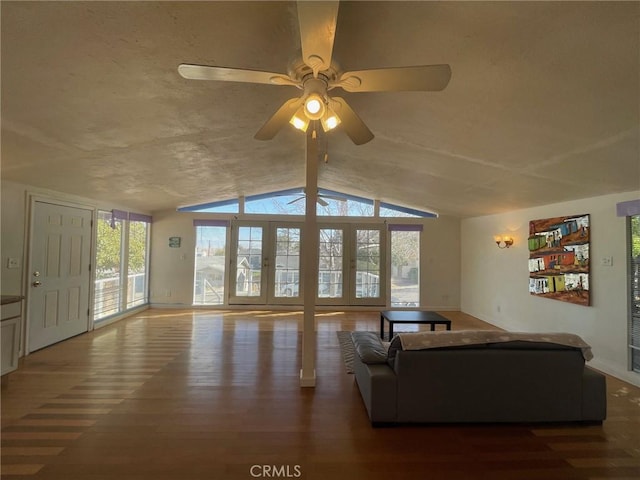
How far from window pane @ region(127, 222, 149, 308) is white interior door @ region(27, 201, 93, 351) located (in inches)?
47.5

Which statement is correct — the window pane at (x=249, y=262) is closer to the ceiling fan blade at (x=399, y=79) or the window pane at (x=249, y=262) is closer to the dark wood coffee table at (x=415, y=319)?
the dark wood coffee table at (x=415, y=319)

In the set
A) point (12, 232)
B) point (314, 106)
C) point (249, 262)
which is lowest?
point (249, 262)

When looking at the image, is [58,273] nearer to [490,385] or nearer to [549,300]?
[490,385]

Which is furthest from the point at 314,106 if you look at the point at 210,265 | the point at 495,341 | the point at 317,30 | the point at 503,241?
the point at 210,265

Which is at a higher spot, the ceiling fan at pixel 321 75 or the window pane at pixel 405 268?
the ceiling fan at pixel 321 75

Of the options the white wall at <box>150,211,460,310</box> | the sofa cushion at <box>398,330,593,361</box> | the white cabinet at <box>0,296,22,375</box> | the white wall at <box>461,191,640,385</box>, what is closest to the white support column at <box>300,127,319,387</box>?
the sofa cushion at <box>398,330,593,361</box>

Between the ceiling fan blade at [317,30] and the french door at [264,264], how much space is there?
539 cm

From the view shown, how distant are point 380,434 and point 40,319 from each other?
4320mm

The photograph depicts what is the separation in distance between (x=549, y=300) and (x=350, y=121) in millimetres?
4149

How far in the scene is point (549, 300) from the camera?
423 cm

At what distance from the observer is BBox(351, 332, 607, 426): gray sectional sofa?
2.32 m

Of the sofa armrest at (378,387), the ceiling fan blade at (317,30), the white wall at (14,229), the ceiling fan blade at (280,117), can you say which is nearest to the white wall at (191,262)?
the white wall at (14,229)

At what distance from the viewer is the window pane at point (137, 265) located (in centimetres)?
587

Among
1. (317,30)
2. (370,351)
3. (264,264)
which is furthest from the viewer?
(264,264)
